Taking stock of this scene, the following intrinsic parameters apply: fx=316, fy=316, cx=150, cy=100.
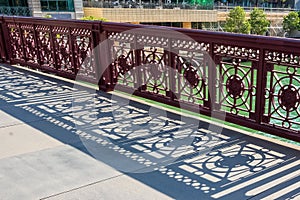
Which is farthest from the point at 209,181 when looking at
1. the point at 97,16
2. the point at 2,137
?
the point at 97,16

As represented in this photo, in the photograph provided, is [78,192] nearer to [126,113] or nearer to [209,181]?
[209,181]

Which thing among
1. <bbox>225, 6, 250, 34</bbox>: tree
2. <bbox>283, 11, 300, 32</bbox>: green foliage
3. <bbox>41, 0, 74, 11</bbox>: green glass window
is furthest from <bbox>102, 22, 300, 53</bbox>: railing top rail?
<bbox>283, 11, 300, 32</bbox>: green foliage

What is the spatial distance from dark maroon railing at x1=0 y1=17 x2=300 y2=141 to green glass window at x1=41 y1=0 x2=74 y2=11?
24.1 m

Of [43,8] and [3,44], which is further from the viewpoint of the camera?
[43,8]

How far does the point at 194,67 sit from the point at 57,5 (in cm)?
2742

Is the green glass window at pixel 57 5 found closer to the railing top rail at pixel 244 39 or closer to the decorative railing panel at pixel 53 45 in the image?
the decorative railing panel at pixel 53 45

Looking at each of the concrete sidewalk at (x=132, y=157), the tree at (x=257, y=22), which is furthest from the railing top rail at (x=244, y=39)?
the tree at (x=257, y=22)

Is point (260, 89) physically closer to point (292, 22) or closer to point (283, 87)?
point (283, 87)

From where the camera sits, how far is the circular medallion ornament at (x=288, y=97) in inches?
108

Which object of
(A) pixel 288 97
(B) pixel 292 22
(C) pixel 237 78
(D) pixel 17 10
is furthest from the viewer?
(B) pixel 292 22

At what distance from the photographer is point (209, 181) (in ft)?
8.10

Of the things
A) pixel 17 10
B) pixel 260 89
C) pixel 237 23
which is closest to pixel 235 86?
pixel 260 89

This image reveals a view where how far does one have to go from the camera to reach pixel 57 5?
28172 mm

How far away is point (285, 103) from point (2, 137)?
2880mm
